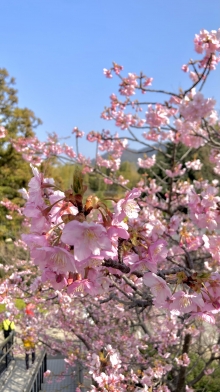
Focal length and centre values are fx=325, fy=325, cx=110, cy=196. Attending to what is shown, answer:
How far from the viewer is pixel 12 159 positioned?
14.7 metres

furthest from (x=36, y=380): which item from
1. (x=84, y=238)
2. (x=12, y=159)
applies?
(x=12, y=159)

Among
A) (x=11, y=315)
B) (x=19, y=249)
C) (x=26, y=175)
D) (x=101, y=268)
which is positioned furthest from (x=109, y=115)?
(x=26, y=175)

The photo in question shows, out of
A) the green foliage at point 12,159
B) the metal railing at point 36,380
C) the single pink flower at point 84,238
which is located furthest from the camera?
the green foliage at point 12,159

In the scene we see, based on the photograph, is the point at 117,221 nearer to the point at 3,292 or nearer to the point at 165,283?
the point at 165,283

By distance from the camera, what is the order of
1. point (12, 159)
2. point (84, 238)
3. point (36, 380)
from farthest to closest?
point (12, 159) → point (36, 380) → point (84, 238)

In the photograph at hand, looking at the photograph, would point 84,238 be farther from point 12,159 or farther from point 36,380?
point 12,159

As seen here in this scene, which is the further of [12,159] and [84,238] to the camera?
[12,159]

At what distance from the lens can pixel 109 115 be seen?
5.45 m

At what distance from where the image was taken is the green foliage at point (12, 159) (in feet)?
43.8

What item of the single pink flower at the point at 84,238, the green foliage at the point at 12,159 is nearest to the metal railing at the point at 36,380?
the single pink flower at the point at 84,238

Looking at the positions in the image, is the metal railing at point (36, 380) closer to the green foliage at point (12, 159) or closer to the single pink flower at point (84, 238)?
the single pink flower at point (84, 238)

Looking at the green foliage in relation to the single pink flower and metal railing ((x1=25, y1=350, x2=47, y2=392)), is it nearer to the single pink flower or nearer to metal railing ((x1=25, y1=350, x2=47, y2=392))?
metal railing ((x1=25, y1=350, x2=47, y2=392))

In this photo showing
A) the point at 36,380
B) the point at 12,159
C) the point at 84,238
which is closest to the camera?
the point at 84,238

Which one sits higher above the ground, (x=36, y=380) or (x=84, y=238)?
(x=84, y=238)
